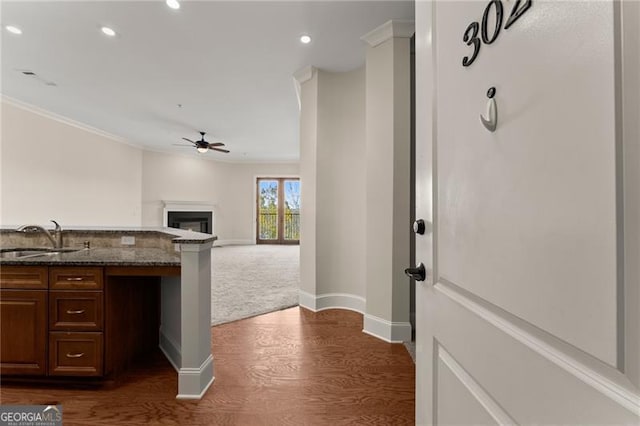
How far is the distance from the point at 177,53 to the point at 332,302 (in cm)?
336

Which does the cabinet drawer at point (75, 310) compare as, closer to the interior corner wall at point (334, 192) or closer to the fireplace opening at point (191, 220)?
the interior corner wall at point (334, 192)

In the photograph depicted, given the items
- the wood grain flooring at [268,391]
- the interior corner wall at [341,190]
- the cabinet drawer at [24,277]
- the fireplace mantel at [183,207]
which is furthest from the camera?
the fireplace mantel at [183,207]

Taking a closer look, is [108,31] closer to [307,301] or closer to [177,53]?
[177,53]

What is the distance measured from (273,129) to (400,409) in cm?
556

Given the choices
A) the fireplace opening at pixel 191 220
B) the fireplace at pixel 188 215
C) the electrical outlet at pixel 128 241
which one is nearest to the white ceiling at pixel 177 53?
the electrical outlet at pixel 128 241

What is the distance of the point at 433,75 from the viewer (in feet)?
3.16

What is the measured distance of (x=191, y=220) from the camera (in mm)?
8734

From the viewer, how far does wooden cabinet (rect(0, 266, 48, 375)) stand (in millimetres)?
1861

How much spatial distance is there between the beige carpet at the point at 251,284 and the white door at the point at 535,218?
277 cm

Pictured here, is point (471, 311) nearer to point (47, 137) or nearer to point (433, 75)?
point (433, 75)

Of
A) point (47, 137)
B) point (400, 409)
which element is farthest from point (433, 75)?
point (47, 137)

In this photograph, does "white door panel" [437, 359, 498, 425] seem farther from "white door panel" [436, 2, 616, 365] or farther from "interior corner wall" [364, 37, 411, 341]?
"interior corner wall" [364, 37, 411, 341]

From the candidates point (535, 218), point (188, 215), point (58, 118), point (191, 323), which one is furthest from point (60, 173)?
point (535, 218)

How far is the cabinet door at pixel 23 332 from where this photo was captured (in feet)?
6.10
